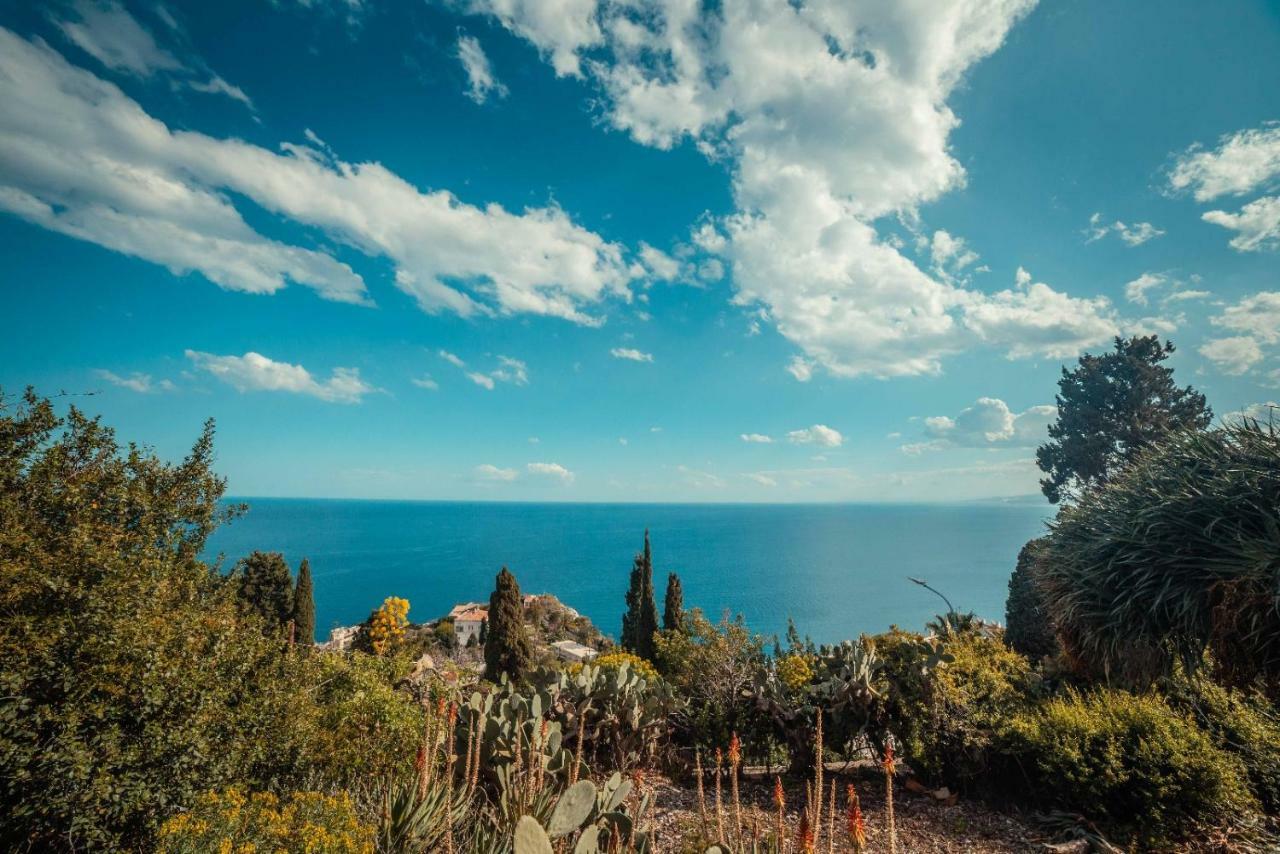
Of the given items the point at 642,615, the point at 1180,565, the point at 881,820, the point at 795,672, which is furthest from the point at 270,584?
the point at 1180,565

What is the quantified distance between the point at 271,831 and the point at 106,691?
244 cm

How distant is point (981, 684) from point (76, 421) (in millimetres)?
11943

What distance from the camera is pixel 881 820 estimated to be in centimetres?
455

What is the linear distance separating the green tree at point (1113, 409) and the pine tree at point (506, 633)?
1776 centimetres

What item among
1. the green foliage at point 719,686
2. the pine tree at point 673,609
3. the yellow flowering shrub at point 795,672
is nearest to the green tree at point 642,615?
the pine tree at point 673,609

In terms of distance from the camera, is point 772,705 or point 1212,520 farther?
point 772,705

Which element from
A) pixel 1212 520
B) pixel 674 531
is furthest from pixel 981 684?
pixel 674 531

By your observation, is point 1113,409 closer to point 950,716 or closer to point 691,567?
point 950,716

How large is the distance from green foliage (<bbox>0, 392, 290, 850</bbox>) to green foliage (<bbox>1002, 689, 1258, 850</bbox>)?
674 centimetres

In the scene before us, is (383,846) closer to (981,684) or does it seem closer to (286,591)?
(981,684)

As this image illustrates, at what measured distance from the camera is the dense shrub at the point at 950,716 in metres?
4.98

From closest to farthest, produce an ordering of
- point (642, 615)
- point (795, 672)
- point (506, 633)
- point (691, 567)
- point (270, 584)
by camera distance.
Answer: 1. point (795, 672)
2. point (506, 633)
3. point (642, 615)
4. point (270, 584)
5. point (691, 567)

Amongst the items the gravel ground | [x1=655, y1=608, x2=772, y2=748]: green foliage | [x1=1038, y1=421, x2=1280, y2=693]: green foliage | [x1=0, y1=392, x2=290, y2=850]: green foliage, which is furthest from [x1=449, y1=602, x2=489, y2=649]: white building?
[x1=1038, y1=421, x2=1280, y2=693]: green foliage

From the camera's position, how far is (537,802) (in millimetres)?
2818
